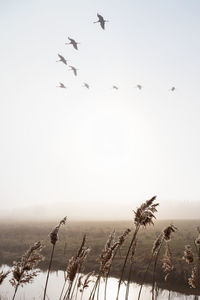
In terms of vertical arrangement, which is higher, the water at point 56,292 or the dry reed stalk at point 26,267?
the dry reed stalk at point 26,267

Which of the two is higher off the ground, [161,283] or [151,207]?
[151,207]

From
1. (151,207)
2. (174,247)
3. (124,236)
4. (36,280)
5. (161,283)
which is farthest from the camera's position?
(174,247)

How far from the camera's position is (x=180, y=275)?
22.4m

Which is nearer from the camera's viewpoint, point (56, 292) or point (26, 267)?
point (26, 267)

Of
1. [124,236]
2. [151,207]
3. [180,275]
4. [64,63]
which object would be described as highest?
[64,63]

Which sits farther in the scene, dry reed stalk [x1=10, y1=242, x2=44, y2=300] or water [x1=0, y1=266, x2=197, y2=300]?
water [x1=0, y1=266, x2=197, y2=300]

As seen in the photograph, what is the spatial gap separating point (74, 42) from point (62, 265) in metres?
20.6

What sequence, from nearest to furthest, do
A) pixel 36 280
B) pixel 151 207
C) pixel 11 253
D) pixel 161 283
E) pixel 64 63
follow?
pixel 151 207 < pixel 64 63 < pixel 161 283 < pixel 36 280 < pixel 11 253

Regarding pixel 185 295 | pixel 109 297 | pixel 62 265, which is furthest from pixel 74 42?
pixel 62 265

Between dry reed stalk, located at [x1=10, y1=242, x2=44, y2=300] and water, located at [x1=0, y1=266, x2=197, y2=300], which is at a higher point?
dry reed stalk, located at [x1=10, y1=242, x2=44, y2=300]

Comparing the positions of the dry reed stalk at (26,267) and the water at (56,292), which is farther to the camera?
the water at (56,292)

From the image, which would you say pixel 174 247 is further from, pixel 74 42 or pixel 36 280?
pixel 74 42

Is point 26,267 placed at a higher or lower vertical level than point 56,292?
higher

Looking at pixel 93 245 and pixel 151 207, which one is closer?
pixel 151 207
